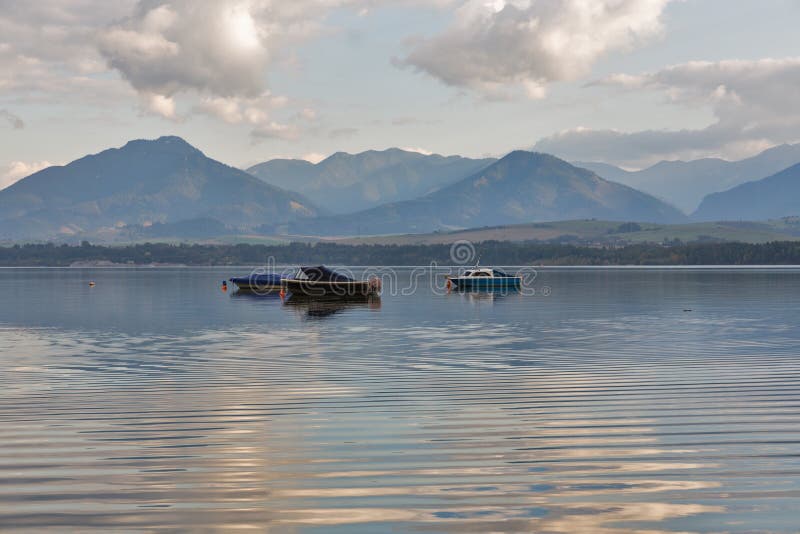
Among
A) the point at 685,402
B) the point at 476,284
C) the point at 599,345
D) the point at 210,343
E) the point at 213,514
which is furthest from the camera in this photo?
the point at 476,284

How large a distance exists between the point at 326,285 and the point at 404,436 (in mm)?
84817

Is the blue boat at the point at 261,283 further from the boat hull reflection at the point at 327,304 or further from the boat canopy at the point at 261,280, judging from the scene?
the boat hull reflection at the point at 327,304

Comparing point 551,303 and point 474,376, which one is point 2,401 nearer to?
point 474,376

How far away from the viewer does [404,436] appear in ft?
71.3

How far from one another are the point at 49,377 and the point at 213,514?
22511 mm

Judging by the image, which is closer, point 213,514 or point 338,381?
point 213,514

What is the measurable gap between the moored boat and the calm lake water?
54.1 m

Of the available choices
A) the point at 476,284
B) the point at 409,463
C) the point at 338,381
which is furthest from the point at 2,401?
the point at 476,284

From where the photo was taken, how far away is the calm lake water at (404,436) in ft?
49.9

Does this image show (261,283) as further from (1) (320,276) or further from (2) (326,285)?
(2) (326,285)

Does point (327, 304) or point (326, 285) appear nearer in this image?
point (327, 304)

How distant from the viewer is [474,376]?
3447 centimetres

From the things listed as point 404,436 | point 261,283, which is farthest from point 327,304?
point 404,436

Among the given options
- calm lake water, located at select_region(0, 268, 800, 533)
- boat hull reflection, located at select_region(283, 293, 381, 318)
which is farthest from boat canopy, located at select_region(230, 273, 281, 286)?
calm lake water, located at select_region(0, 268, 800, 533)
